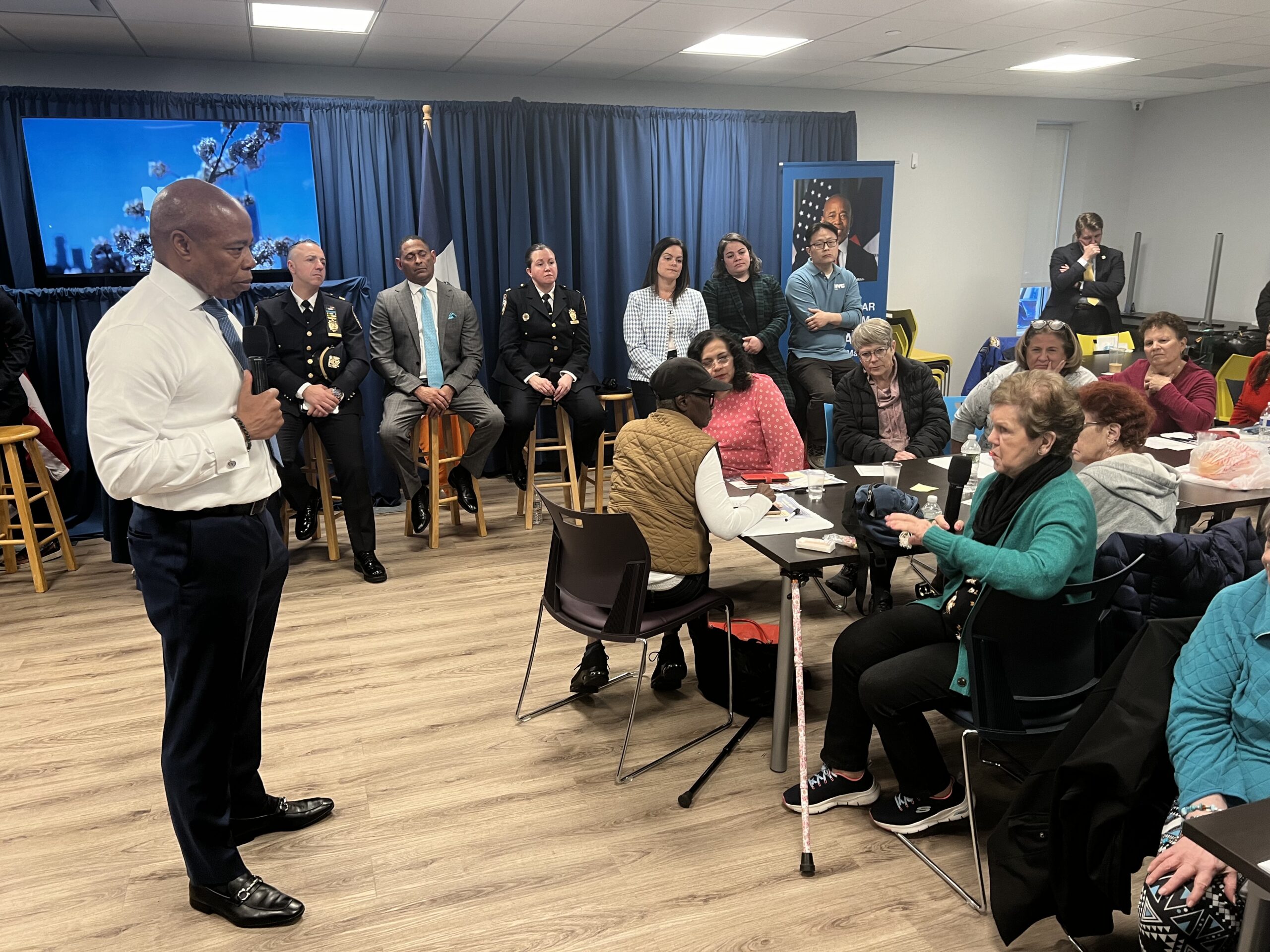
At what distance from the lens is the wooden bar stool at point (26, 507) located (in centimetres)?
435

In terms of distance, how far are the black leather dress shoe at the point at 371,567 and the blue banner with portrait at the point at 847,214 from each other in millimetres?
3585

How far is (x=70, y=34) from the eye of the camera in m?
4.84

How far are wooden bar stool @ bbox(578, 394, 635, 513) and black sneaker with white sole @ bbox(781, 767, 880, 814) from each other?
8.56ft

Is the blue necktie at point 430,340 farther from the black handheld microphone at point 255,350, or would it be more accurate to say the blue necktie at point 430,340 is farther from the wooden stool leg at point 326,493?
the black handheld microphone at point 255,350

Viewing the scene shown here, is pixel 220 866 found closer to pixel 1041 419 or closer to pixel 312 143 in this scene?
pixel 1041 419

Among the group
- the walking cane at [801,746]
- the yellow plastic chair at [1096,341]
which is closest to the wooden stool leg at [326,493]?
the walking cane at [801,746]

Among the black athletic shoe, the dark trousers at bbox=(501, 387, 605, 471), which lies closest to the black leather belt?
the black athletic shoe

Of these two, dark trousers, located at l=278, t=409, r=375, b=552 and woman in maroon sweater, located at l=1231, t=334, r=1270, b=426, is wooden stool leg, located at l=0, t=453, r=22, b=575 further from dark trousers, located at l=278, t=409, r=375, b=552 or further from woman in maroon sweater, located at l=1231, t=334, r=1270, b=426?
woman in maroon sweater, located at l=1231, t=334, r=1270, b=426

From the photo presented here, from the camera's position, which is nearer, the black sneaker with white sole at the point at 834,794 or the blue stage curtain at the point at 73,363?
the black sneaker with white sole at the point at 834,794

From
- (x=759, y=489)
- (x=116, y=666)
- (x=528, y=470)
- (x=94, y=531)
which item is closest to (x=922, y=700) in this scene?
(x=759, y=489)

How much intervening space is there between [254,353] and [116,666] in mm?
2229

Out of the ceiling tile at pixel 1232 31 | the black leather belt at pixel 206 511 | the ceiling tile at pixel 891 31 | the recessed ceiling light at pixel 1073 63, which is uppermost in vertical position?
the recessed ceiling light at pixel 1073 63

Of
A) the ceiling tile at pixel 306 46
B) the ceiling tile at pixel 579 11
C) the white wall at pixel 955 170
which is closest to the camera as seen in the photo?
the ceiling tile at pixel 579 11

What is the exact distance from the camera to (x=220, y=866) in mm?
2143
